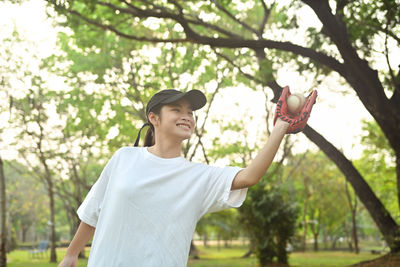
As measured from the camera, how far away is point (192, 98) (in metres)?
2.78

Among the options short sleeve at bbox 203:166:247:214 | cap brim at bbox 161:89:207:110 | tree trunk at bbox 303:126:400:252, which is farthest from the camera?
tree trunk at bbox 303:126:400:252

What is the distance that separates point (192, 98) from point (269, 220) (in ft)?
53.7

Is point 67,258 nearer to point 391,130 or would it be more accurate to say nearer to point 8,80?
point 391,130

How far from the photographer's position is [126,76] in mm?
18719

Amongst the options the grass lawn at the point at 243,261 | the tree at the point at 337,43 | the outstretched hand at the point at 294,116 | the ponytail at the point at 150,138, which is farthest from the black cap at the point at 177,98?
the grass lawn at the point at 243,261

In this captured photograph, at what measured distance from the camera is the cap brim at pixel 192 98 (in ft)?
8.95

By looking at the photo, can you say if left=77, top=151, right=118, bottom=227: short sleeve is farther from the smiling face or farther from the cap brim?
the cap brim

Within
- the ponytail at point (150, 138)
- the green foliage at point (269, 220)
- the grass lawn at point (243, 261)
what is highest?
the ponytail at point (150, 138)

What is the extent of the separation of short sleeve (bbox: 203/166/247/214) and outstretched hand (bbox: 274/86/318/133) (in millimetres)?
360

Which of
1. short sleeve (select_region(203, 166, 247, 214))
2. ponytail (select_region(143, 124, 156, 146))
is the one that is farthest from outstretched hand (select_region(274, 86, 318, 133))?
ponytail (select_region(143, 124, 156, 146))

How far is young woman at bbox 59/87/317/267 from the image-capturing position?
2412 mm

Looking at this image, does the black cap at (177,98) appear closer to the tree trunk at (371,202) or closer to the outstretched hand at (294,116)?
the outstretched hand at (294,116)

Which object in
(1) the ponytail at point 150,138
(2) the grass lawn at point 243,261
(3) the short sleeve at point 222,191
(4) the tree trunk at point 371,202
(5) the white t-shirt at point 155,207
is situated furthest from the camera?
(2) the grass lawn at point 243,261

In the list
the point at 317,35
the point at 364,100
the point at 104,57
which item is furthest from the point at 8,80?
the point at 364,100
